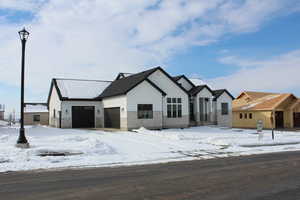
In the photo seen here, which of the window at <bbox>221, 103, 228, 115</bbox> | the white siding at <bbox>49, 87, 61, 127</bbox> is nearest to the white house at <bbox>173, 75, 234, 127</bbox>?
the window at <bbox>221, 103, 228, 115</bbox>

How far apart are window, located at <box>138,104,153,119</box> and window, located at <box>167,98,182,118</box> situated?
245 centimetres

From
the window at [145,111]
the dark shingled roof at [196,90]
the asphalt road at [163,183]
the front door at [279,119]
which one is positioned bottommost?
the asphalt road at [163,183]

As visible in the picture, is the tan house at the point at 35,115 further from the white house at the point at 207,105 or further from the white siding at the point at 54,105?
the white house at the point at 207,105

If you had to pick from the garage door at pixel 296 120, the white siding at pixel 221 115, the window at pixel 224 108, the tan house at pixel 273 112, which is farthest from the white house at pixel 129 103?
the garage door at pixel 296 120

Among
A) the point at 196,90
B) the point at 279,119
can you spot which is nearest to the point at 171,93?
the point at 196,90

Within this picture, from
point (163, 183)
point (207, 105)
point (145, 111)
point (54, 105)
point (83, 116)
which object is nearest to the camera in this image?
point (163, 183)

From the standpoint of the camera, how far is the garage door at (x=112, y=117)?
2895cm

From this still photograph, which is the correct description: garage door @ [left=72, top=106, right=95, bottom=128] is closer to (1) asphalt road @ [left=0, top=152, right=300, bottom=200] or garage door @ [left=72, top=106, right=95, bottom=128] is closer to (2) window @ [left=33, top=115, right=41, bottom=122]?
(1) asphalt road @ [left=0, top=152, right=300, bottom=200]

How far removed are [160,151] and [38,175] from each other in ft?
22.5

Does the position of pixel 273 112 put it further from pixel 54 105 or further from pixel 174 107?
pixel 54 105

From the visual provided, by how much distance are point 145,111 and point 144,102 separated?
34.8 inches

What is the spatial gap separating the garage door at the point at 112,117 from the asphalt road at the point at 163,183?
18.4 m

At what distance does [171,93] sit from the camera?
30156 millimetres

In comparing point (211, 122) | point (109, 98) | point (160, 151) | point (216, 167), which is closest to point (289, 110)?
point (211, 122)
